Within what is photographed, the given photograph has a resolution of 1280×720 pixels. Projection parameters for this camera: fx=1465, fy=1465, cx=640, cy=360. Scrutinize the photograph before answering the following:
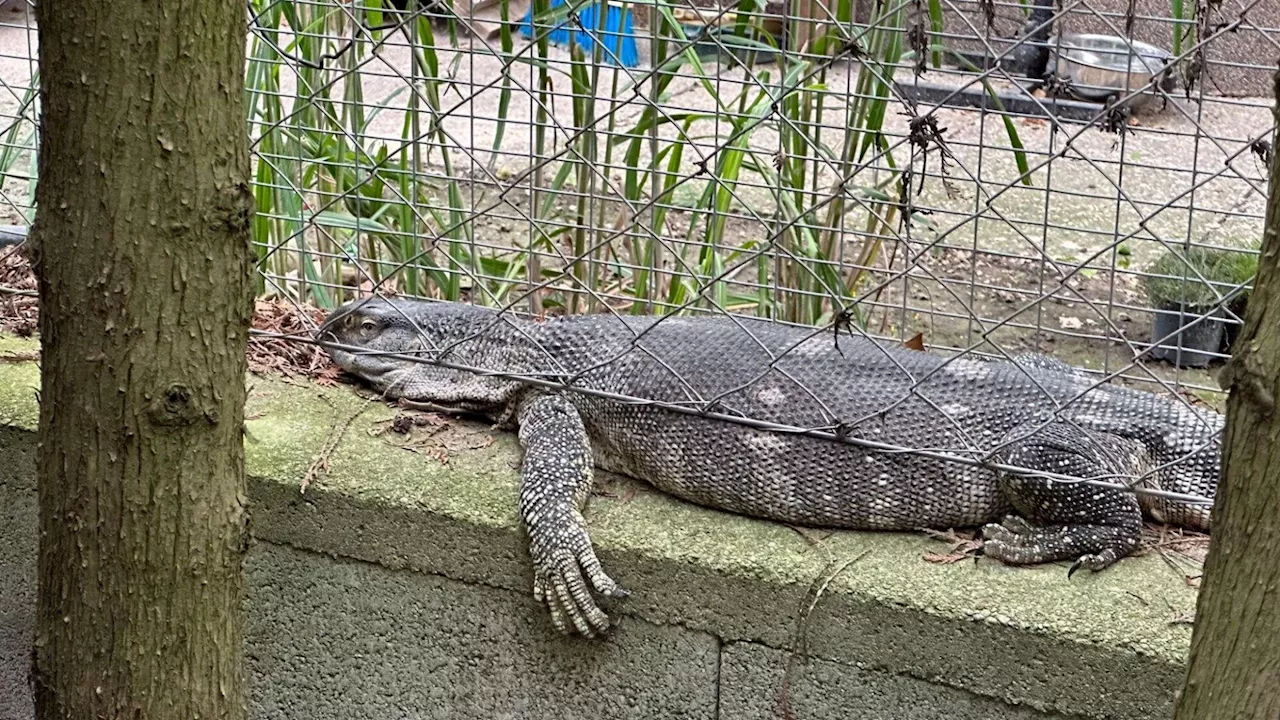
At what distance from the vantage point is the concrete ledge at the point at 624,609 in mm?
3133

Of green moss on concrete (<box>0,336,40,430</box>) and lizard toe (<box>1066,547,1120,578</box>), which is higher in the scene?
green moss on concrete (<box>0,336,40,430</box>)

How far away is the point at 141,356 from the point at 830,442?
1.70 metres

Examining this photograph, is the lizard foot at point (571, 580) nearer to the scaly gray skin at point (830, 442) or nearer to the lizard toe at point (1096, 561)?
the scaly gray skin at point (830, 442)

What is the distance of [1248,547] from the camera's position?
178 centimetres

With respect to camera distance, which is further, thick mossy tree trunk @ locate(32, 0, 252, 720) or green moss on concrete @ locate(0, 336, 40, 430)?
green moss on concrete @ locate(0, 336, 40, 430)

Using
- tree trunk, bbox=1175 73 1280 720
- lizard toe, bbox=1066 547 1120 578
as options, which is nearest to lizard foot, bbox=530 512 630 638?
lizard toe, bbox=1066 547 1120 578

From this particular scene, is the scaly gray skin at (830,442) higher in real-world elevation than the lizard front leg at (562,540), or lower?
higher

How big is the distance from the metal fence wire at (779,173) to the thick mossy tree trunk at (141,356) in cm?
121

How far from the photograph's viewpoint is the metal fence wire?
3.19 meters

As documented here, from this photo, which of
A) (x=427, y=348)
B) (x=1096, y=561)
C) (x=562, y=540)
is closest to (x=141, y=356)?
(x=562, y=540)

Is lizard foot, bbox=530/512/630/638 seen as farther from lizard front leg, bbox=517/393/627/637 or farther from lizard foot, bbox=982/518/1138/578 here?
lizard foot, bbox=982/518/1138/578

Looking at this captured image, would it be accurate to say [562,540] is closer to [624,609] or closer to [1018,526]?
[624,609]

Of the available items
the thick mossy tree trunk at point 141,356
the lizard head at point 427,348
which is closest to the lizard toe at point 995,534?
the lizard head at point 427,348

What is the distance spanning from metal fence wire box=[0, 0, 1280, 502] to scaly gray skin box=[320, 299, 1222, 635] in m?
0.11
